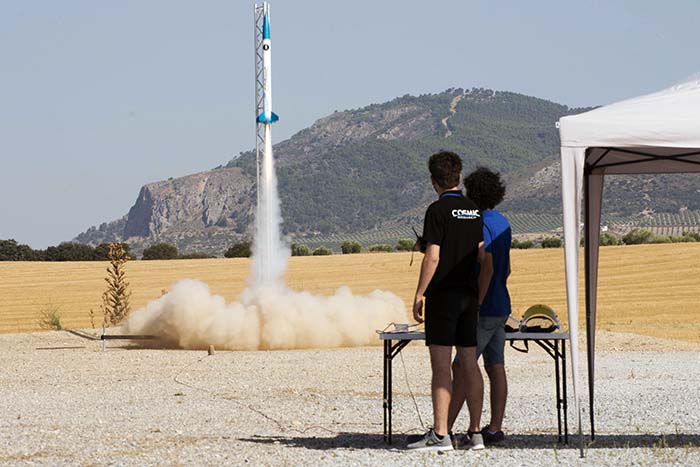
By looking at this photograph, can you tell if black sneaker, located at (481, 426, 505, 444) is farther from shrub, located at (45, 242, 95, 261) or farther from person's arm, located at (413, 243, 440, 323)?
shrub, located at (45, 242, 95, 261)

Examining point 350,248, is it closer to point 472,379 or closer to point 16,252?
point 16,252

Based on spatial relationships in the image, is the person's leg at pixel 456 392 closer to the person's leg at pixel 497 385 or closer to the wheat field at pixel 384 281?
the person's leg at pixel 497 385

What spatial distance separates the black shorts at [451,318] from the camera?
29.8ft

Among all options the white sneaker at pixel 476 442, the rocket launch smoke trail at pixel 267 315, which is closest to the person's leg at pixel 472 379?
the white sneaker at pixel 476 442

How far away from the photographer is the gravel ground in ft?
31.3

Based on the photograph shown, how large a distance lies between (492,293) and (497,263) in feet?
0.78

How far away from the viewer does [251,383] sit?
53.6 feet

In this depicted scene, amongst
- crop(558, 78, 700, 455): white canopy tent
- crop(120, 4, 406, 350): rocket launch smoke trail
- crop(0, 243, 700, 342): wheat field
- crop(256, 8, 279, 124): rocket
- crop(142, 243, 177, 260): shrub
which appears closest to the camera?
crop(558, 78, 700, 455): white canopy tent

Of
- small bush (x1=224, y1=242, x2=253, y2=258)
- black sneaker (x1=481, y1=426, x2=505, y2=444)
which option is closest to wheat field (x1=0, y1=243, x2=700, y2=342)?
small bush (x1=224, y1=242, x2=253, y2=258)

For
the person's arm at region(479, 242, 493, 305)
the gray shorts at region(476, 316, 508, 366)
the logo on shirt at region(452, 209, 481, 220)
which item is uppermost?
the logo on shirt at region(452, 209, 481, 220)

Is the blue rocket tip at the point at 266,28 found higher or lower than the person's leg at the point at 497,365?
higher

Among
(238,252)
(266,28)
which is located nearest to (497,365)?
(266,28)

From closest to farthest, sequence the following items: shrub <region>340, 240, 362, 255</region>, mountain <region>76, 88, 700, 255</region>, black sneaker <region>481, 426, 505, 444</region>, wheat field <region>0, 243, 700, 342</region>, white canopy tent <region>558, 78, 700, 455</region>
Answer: white canopy tent <region>558, 78, 700, 455</region> < black sneaker <region>481, 426, 505, 444</region> < wheat field <region>0, 243, 700, 342</region> < shrub <region>340, 240, 362, 255</region> < mountain <region>76, 88, 700, 255</region>

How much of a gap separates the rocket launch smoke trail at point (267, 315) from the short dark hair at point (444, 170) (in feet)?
47.3
